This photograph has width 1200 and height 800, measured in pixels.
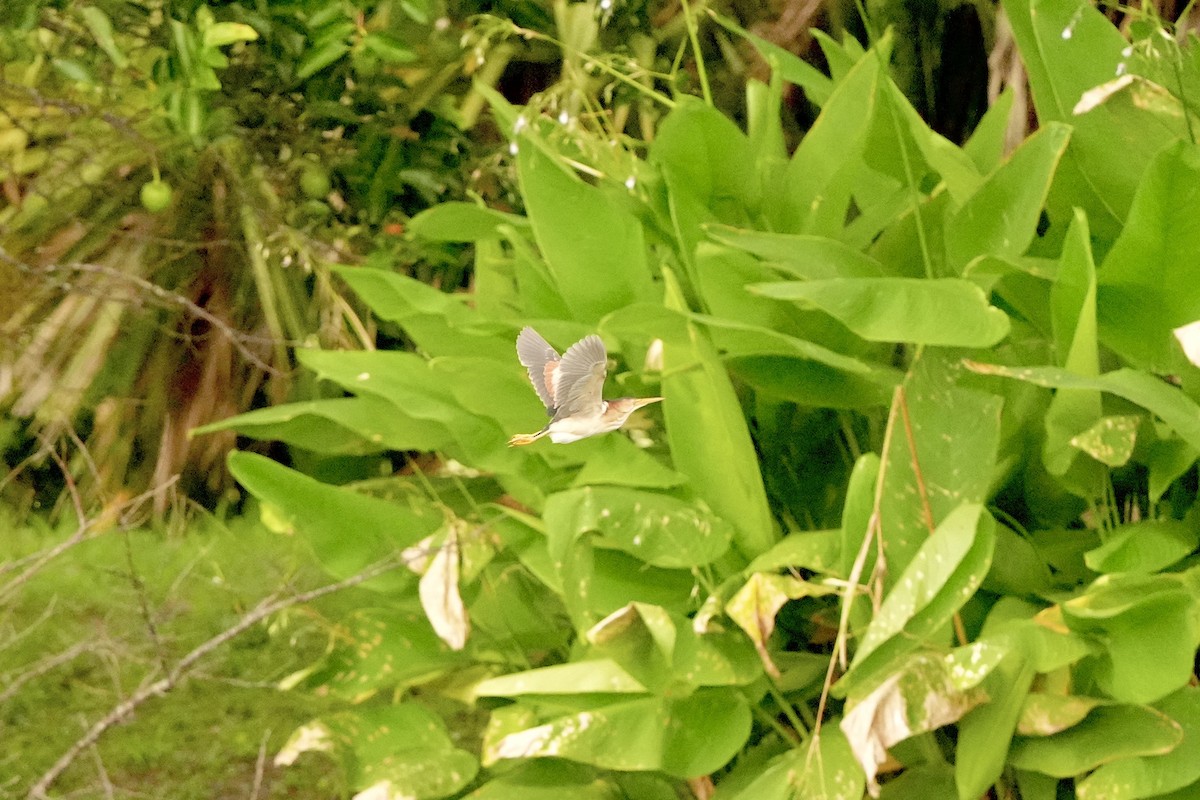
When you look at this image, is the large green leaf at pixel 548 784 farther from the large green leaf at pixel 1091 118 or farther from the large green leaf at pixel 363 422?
the large green leaf at pixel 1091 118

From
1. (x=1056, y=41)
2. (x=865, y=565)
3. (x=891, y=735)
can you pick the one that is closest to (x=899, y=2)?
(x=1056, y=41)

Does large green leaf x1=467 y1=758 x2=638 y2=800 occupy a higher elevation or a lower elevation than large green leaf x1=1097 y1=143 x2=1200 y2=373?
lower

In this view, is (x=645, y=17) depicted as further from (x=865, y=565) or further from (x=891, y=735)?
(x=891, y=735)

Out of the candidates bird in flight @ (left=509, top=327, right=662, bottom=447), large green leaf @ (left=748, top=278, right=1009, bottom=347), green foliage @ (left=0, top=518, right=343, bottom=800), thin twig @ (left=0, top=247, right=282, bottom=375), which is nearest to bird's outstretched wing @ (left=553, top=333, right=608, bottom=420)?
bird in flight @ (left=509, top=327, right=662, bottom=447)

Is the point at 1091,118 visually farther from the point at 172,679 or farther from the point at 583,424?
the point at 172,679

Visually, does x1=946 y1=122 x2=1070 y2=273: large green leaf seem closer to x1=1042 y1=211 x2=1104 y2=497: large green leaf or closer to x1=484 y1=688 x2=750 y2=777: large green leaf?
x1=1042 y1=211 x2=1104 y2=497: large green leaf

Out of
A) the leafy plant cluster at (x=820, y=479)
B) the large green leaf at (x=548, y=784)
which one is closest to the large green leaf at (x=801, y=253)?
the leafy plant cluster at (x=820, y=479)

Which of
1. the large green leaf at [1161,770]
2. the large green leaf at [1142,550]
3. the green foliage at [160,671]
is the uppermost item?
the large green leaf at [1142,550]
